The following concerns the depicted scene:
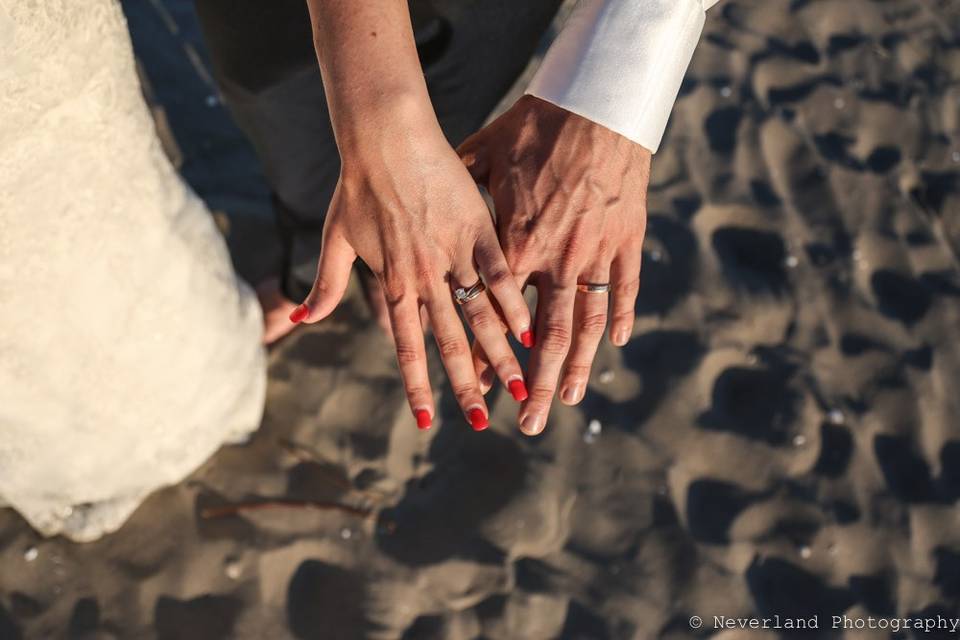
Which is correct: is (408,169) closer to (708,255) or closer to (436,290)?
(436,290)

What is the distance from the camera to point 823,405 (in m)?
2.27

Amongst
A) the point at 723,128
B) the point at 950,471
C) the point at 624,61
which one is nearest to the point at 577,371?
the point at 624,61

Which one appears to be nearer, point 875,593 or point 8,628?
point 8,628

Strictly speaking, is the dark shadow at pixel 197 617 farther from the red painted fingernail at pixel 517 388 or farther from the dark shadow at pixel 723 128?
the dark shadow at pixel 723 128

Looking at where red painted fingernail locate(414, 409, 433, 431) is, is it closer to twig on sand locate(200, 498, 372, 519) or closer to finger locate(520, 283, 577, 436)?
finger locate(520, 283, 577, 436)

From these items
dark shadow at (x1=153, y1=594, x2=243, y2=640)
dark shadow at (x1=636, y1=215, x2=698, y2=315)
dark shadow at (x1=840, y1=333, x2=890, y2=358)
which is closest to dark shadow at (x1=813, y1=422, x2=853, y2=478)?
dark shadow at (x1=840, y1=333, x2=890, y2=358)

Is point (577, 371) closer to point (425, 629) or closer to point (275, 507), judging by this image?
point (425, 629)

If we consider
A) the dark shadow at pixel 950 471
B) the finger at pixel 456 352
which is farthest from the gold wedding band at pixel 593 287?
the dark shadow at pixel 950 471

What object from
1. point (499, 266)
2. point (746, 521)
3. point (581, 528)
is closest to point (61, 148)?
point (499, 266)

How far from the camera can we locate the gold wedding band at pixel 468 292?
133 centimetres

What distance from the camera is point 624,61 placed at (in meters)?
1.33

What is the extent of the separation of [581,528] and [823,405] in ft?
2.69

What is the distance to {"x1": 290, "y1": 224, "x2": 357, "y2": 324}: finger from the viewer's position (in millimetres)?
1386

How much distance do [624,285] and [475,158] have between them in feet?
1.20
